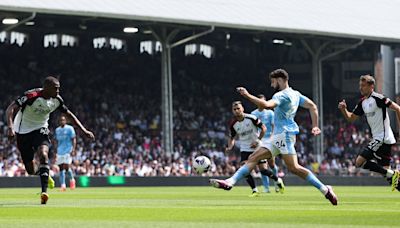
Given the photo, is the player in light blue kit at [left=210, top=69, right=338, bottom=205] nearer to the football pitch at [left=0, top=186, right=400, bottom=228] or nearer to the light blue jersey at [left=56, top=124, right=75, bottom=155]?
the football pitch at [left=0, top=186, right=400, bottom=228]

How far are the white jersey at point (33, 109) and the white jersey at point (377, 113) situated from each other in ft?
16.8

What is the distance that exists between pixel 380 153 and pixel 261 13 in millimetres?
28675

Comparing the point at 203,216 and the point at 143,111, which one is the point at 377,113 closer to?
the point at 203,216

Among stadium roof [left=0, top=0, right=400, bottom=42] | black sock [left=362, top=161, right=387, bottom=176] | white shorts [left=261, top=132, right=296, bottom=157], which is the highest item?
stadium roof [left=0, top=0, right=400, bottom=42]

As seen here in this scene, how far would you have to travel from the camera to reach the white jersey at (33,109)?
→ 18.0 metres

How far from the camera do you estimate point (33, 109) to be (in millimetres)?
18016

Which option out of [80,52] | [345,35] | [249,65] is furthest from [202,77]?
[345,35]

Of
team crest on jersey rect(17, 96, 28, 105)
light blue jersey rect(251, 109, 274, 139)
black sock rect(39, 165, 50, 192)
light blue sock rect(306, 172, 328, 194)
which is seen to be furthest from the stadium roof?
light blue sock rect(306, 172, 328, 194)

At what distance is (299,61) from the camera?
6106cm

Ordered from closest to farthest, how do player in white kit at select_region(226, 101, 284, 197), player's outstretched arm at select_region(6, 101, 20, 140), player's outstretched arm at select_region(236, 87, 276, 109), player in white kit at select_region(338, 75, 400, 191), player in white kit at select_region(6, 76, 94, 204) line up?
player's outstretched arm at select_region(236, 87, 276, 109)
player's outstretched arm at select_region(6, 101, 20, 140)
player in white kit at select_region(6, 76, 94, 204)
player in white kit at select_region(338, 75, 400, 191)
player in white kit at select_region(226, 101, 284, 197)

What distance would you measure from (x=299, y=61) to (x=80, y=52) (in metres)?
12.0

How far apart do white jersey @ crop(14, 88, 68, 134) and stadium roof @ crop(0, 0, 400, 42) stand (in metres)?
19.3

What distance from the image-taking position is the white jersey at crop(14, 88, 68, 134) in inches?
707

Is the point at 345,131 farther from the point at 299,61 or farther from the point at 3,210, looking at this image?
the point at 3,210
